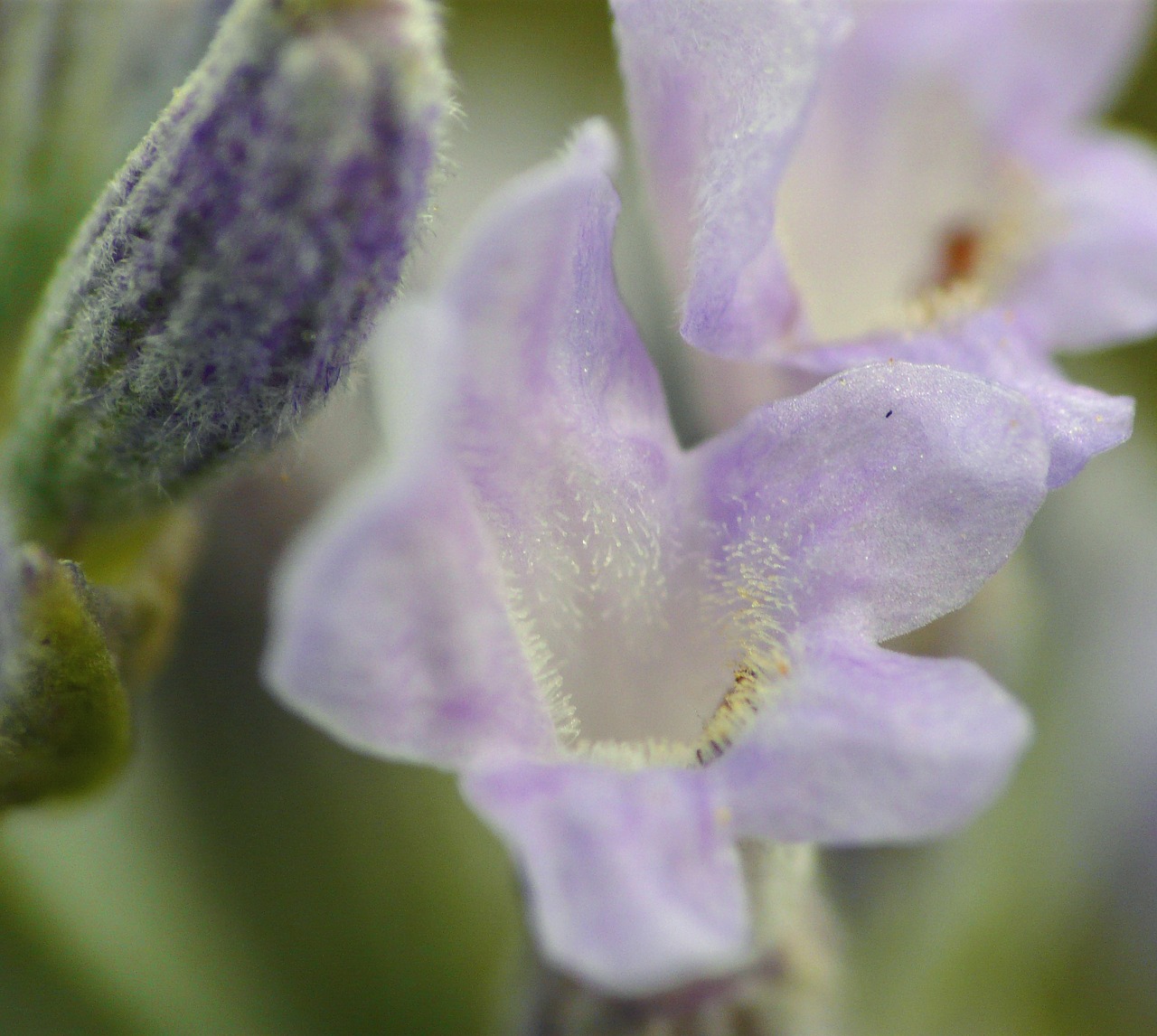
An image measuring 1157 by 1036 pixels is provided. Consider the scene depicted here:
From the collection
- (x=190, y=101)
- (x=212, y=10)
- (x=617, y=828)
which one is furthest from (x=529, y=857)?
(x=212, y=10)

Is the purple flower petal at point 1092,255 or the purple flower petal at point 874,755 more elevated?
the purple flower petal at point 874,755

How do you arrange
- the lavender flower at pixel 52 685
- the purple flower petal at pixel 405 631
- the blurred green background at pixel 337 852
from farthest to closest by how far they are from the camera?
the blurred green background at pixel 337 852
the lavender flower at pixel 52 685
the purple flower petal at pixel 405 631

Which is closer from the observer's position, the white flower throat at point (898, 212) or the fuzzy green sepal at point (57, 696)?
the fuzzy green sepal at point (57, 696)

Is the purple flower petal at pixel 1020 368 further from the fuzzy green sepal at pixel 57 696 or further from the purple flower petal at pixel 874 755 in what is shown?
the fuzzy green sepal at pixel 57 696

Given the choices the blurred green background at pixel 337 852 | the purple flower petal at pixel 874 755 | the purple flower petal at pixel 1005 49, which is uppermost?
the purple flower petal at pixel 1005 49

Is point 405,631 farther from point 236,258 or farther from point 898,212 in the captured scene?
point 898,212

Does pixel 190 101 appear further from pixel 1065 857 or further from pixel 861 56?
pixel 1065 857

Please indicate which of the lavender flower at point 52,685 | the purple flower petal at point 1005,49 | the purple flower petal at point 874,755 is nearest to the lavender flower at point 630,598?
the purple flower petal at point 874,755
